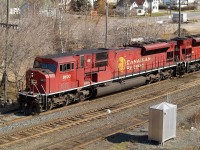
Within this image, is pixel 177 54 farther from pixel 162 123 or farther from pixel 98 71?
pixel 162 123

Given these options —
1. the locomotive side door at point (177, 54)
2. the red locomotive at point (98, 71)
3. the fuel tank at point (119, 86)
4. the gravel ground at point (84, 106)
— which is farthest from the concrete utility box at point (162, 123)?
the locomotive side door at point (177, 54)

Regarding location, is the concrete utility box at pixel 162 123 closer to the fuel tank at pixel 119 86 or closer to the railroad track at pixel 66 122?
the railroad track at pixel 66 122

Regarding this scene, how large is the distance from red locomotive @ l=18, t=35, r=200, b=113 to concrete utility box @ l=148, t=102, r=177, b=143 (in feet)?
22.7

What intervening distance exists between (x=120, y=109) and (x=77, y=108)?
2.56 metres

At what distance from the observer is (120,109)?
22.5m

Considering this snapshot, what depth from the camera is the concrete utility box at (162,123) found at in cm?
1677

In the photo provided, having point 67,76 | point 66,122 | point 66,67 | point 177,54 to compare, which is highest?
point 177,54

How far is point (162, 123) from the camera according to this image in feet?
55.1

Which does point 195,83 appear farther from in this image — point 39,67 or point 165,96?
point 39,67

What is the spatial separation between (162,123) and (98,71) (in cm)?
878

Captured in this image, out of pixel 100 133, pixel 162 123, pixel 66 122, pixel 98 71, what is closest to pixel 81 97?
pixel 98 71

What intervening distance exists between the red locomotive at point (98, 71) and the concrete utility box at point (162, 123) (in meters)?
6.92

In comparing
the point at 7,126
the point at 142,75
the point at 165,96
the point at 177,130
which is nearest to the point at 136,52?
the point at 142,75

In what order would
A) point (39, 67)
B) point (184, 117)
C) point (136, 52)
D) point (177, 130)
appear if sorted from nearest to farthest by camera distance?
point (177, 130) < point (184, 117) < point (39, 67) < point (136, 52)
